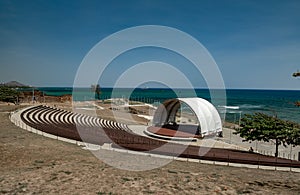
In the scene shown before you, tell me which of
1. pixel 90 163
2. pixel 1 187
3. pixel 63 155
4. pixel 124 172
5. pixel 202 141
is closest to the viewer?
pixel 1 187

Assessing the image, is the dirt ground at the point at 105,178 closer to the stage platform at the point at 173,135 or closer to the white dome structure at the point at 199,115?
the stage platform at the point at 173,135

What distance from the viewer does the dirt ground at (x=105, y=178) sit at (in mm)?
8320

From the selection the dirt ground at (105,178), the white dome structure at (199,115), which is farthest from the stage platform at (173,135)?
the dirt ground at (105,178)

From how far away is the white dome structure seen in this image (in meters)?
26.7

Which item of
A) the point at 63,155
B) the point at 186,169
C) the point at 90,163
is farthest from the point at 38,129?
the point at 186,169

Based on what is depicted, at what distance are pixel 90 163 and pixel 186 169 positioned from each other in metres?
4.46

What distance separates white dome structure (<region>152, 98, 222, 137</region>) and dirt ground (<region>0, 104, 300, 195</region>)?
14409 millimetres

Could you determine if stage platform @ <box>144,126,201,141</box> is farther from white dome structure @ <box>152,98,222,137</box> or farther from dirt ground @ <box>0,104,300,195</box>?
dirt ground @ <box>0,104,300,195</box>

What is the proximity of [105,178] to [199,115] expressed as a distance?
738 inches

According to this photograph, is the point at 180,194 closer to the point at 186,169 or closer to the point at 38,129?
the point at 186,169

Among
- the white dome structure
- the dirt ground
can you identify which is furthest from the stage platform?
the dirt ground

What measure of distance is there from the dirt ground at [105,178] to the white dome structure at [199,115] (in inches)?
567

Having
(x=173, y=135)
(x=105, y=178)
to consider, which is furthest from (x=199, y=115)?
(x=105, y=178)

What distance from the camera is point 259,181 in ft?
33.5
